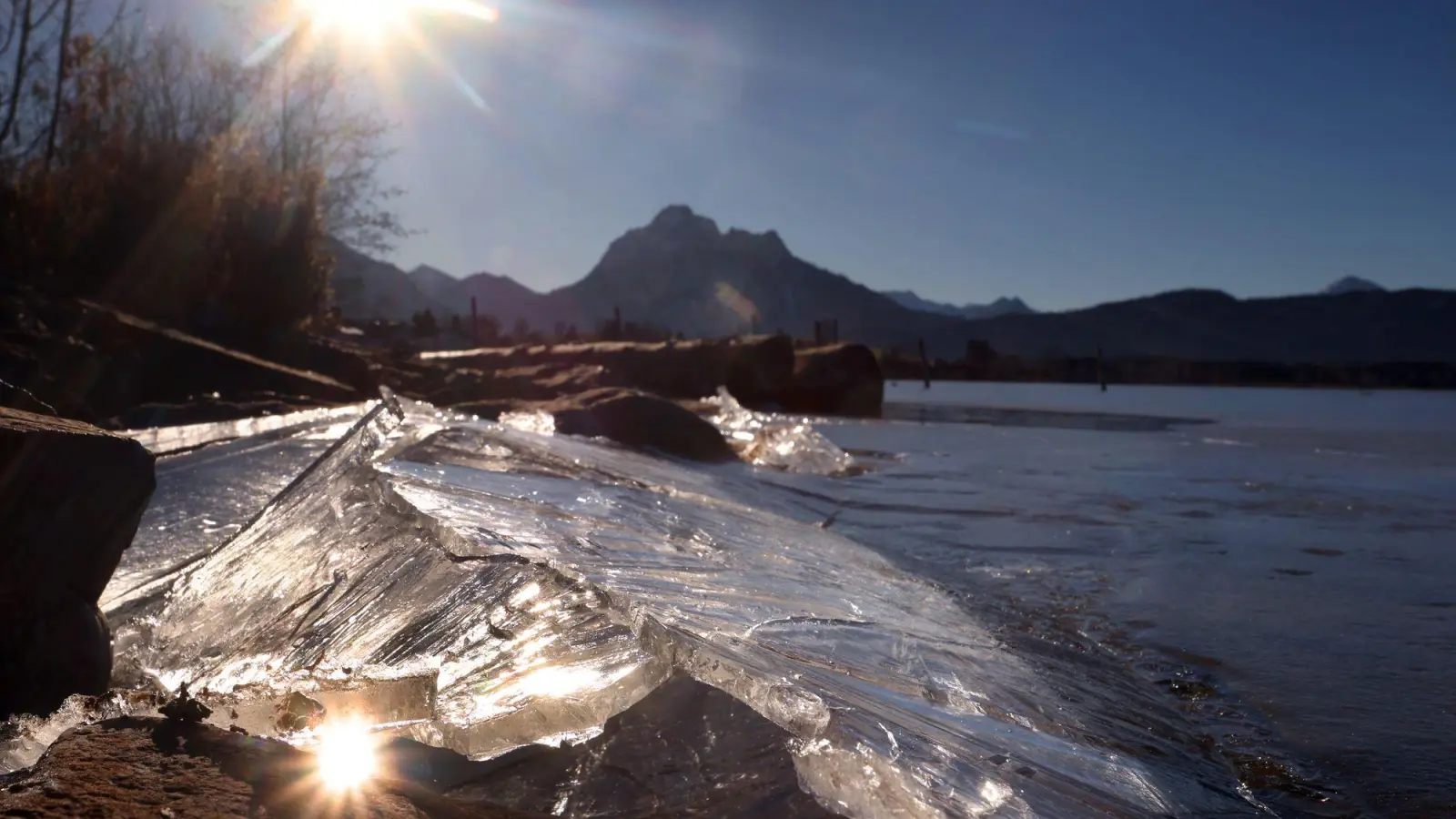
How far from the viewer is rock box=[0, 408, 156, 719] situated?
1329mm

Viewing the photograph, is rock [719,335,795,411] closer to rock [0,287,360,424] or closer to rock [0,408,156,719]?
rock [0,287,360,424]

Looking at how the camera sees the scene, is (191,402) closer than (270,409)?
Yes

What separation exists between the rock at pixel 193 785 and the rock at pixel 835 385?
41.5 ft

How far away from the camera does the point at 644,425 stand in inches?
215

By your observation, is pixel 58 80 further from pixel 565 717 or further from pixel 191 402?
pixel 565 717

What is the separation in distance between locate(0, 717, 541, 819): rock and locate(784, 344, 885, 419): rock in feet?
41.5

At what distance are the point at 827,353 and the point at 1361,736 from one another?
1270 cm

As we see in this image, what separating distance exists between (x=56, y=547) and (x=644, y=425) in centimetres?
406

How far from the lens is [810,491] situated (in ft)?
15.6

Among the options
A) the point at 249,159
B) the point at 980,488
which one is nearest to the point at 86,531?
the point at 980,488

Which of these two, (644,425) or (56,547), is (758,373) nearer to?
(644,425)

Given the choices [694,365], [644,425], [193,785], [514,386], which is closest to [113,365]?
[644,425]

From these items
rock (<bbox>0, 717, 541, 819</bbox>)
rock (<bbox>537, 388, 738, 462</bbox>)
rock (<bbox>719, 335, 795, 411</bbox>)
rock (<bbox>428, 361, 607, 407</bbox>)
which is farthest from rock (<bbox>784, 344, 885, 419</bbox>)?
rock (<bbox>0, 717, 541, 819</bbox>)

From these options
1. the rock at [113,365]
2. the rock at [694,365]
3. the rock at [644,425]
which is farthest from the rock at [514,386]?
the rock at [644,425]
